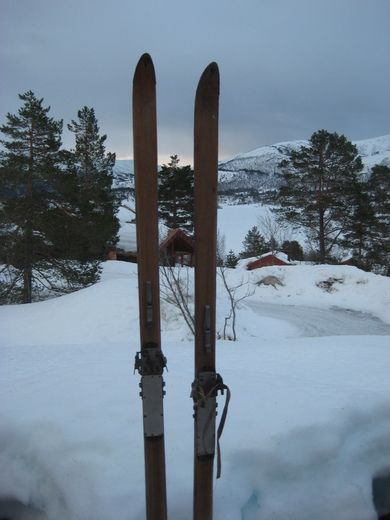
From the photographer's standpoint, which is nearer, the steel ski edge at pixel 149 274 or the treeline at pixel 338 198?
the steel ski edge at pixel 149 274

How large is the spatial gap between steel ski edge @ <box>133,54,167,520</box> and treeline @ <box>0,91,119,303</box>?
15.8m

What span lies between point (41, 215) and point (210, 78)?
53.7 feet

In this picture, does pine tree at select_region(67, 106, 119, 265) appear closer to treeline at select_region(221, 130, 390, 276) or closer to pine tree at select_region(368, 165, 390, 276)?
treeline at select_region(221, 130, 390, 276)

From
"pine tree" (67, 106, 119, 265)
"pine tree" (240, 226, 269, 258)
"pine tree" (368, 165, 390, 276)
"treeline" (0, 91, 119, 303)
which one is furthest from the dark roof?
"pine tree" (240, 226, 269, 258)

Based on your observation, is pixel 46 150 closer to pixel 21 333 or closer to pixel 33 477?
pixel 21 333

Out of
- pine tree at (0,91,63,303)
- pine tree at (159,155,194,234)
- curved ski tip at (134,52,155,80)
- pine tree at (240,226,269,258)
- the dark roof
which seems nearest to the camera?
curved ski tip at (134,52,155,80)

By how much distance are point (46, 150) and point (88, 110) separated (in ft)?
34.3

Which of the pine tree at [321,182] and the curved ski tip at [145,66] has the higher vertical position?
the pine tree at [321,182]

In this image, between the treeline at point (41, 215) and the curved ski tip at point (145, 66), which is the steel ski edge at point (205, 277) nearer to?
the curved ski tip at point (145, 66)

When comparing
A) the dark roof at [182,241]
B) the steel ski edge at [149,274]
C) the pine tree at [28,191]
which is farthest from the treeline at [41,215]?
the steel ski edge at [149,274]

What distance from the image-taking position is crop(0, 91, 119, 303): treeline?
54.8ft

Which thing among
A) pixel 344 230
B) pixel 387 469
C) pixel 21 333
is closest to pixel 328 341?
pixel 387 469

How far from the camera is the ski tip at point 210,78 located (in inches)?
74.9

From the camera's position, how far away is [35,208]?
56.1ft
